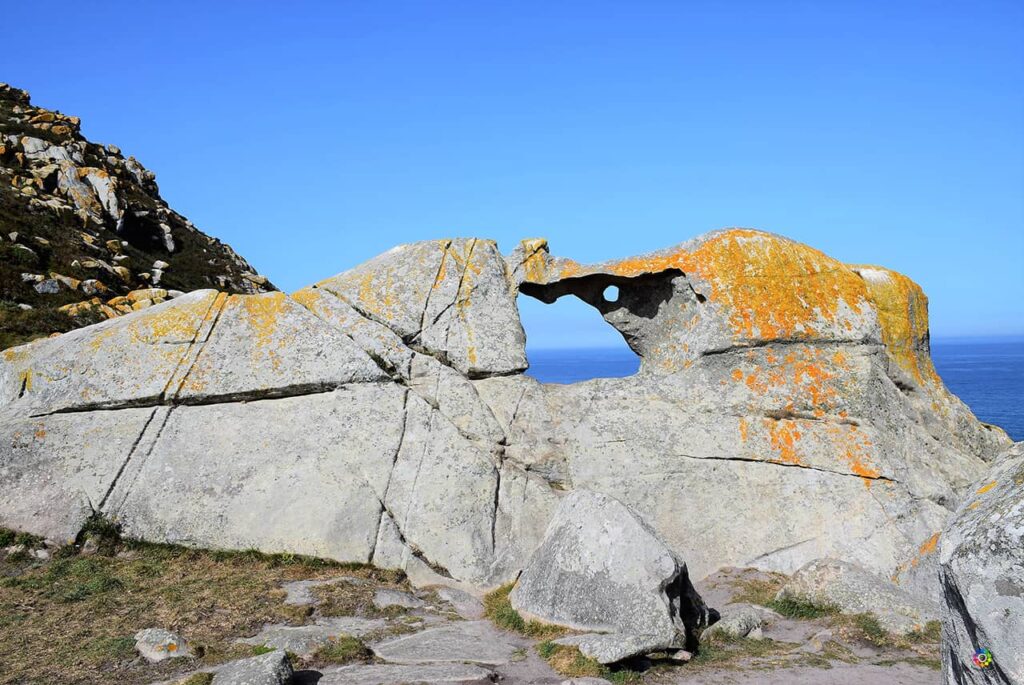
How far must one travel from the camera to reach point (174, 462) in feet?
44.4

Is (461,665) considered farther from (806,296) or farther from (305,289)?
(806,296)

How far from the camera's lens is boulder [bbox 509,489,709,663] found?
385 inches

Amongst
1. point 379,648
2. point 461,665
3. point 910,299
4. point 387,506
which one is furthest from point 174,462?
point 910,299

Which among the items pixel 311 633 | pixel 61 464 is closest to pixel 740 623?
pixel 311 633

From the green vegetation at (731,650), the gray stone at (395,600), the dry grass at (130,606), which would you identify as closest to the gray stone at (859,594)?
the green vegetation at (731,650)

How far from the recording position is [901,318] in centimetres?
1536

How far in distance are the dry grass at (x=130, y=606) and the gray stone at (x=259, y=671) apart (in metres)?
0.86

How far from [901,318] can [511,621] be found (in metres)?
9.71

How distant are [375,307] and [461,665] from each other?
7237 mm

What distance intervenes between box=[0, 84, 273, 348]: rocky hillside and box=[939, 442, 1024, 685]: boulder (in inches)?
817

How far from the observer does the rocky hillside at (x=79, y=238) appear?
88.9ft

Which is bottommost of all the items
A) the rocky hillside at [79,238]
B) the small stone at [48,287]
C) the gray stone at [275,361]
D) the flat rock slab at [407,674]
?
the flat rock slab at [407,674]

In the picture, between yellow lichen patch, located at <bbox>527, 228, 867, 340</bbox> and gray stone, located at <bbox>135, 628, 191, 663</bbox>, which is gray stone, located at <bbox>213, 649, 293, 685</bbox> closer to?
gray stone, located at <bbox>135, 628, 191, 663</bbox>
